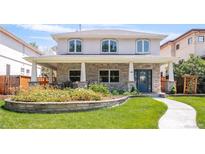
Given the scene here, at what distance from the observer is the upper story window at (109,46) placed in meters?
25.4

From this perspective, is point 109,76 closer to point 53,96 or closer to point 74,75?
point 74,75

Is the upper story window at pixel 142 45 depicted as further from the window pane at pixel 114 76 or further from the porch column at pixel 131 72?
the porch column at pixel 131 72

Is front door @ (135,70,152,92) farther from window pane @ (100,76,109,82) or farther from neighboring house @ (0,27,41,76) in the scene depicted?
neighboring house @ (0,27,41,76)

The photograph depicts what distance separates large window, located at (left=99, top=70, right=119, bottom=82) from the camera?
25156 millimetres

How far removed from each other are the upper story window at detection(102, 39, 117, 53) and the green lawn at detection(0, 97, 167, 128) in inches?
486

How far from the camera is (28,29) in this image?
34312mm

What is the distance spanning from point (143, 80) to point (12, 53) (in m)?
11.0

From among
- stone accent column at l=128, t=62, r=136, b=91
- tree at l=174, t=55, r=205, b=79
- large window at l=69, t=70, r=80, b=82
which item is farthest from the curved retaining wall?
tree at l=174, t=55, r=205, b=79

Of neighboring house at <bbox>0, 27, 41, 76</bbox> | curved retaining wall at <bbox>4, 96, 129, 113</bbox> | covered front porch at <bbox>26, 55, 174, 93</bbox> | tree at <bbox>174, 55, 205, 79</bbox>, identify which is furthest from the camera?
tree at <bbox>174, 55, 205, 79</bbox>
